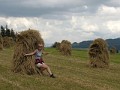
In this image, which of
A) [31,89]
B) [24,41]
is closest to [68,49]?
[24,41]

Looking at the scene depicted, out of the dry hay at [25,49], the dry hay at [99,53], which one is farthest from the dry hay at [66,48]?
the dry hay at [25,49]

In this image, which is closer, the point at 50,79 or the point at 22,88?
the point at 22,88

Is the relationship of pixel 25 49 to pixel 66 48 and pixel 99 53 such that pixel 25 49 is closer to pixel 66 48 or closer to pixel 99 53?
pixel 99 53

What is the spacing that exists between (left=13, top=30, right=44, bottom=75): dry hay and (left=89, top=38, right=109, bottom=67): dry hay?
1137 centimetres

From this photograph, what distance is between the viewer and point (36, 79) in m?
19.5

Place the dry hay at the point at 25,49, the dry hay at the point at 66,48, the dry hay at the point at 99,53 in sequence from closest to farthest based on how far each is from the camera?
1. the dry hay at the point at 25,49
2. the dry hay at the point at 99,53
3. the dry hay at the point at 66,48

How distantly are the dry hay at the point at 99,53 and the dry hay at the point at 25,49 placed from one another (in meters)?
11.4

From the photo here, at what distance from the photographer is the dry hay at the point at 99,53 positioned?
109ft

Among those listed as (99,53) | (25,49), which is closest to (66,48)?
(99,53)

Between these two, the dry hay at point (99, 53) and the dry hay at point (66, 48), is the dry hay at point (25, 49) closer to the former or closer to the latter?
the dry hay at point (99, 53)

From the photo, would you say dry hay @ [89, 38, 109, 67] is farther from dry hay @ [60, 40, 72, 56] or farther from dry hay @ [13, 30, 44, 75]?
dry hay @ [60, 40, 72, 56]

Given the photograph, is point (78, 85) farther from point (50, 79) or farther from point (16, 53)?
point (16, 53)

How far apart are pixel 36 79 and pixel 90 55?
14938 millimetres

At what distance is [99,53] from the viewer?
33.6 m
